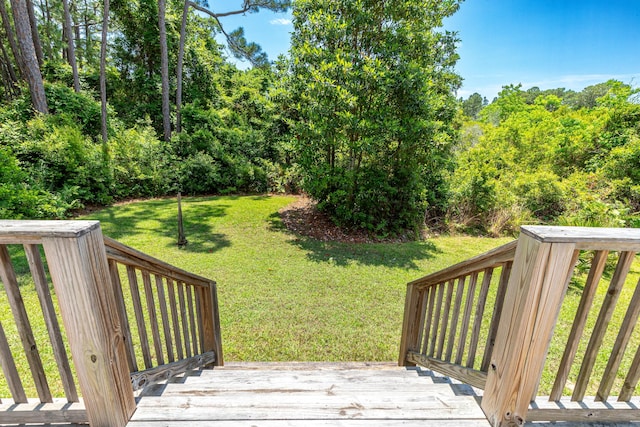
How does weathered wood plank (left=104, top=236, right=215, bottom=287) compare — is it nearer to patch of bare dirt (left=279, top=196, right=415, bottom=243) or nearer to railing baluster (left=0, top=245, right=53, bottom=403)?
railing baluster (left=0, top=245, right=53, bottom=403)

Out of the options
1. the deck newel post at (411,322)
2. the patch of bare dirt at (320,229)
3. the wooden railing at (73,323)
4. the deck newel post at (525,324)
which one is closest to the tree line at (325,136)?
the patch of bare dirt at (320,229)

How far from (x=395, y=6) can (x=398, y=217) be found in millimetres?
4864

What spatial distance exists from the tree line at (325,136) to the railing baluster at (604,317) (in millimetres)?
5270

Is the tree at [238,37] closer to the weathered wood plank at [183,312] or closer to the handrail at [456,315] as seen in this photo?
the weathered wood plank at [183,312]

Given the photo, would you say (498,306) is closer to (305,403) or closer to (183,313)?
(305,403)

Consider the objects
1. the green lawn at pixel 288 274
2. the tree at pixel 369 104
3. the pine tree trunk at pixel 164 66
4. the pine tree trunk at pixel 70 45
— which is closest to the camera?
the green lawn at pixel 288 274

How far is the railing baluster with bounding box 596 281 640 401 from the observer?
1.15 m

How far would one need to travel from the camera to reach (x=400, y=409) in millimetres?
1322

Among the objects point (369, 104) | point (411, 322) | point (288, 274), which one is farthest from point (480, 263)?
point (369, 104)

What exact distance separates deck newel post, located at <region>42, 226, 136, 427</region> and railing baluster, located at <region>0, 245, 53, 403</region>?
0.53 feet

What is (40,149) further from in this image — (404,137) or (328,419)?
(328,419)

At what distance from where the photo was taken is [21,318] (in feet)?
3.47

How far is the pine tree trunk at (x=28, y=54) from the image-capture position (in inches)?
322

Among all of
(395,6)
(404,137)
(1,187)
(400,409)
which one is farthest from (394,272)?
(1,187)
